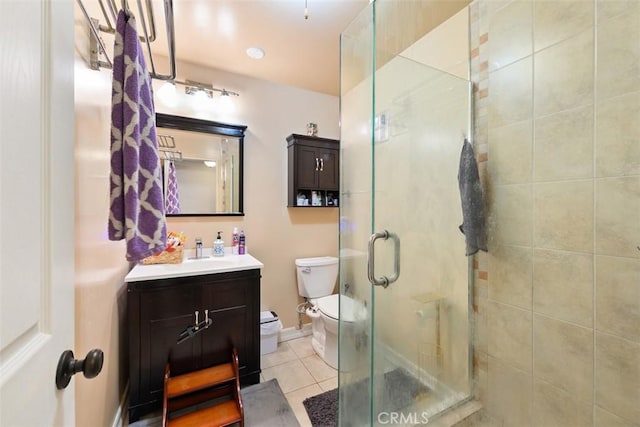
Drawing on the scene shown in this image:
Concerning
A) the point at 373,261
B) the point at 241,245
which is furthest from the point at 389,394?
the point at 241,245

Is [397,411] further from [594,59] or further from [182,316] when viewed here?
[594,59]

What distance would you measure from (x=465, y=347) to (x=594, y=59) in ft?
4.54

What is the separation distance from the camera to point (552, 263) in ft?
3.51

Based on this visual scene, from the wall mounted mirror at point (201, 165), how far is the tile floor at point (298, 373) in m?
1.24

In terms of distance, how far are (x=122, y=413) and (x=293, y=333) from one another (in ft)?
4.22

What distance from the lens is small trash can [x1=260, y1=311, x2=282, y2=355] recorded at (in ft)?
6.95

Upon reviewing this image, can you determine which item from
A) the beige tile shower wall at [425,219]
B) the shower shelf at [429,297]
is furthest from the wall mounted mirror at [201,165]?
the shower shelf at [429,297]

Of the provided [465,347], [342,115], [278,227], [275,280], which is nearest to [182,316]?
[275,280]

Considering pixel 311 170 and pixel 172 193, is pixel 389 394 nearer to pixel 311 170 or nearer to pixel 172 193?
pixel 311 170

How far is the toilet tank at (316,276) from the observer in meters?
2.33

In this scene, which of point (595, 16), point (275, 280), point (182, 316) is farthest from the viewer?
point (275, 280)

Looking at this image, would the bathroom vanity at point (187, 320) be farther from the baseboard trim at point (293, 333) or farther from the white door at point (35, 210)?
the white door at point (35, 210)

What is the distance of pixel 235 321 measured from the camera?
172 cm

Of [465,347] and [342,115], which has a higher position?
[342,115]
